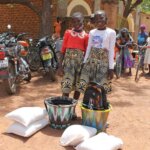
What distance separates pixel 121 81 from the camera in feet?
34.7

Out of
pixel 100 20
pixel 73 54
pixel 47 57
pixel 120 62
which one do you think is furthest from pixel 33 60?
pixel 100 20

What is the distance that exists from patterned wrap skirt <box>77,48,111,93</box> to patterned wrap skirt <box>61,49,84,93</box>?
0.16 meters

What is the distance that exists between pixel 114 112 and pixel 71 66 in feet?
5.01

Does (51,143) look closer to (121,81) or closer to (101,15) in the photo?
(101,15)

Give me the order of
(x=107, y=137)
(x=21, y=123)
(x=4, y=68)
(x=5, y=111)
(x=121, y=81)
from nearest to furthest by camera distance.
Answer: (x=107, y=137), (x=21, y=123), (x=5, y=111), (x=4, y=68), (x=121, y=81)

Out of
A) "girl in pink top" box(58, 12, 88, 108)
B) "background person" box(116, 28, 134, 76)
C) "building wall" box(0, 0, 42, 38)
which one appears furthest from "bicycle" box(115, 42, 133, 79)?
"girl in pink top" box(58, 12, 88, 108)

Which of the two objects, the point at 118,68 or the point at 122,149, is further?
the point at 118,68

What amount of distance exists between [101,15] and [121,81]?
5381 millimetres

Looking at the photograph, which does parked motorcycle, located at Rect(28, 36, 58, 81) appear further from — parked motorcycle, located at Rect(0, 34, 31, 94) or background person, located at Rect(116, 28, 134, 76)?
background person, located at Rect(116, 28, 134, 76)

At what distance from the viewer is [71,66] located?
19.1 ft

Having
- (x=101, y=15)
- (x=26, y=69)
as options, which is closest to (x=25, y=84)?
(x=26, y=69)

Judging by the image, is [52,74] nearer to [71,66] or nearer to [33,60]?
[33,60]

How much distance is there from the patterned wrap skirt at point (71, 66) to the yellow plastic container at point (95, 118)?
2.04 feet

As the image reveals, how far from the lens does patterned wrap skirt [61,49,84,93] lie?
579cm
